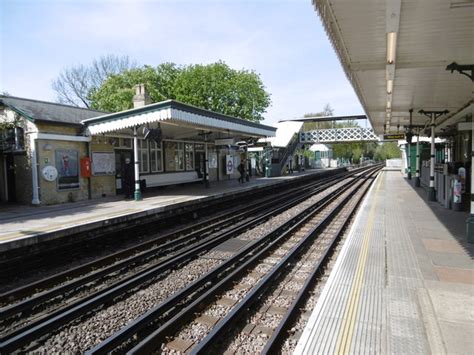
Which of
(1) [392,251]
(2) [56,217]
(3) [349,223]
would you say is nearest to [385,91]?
(3) [349,223]

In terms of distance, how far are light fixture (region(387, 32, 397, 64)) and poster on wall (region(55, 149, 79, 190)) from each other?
436 inches

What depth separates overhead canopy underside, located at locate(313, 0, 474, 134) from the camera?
498 cm

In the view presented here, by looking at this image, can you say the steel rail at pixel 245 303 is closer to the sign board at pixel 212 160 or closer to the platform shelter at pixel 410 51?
the platform shelter at pixel 410 51

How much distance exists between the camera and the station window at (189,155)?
2027 centimetres

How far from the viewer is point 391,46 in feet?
21.4

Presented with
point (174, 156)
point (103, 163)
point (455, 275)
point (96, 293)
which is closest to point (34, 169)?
point (103, 163)

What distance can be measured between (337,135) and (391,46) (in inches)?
1603

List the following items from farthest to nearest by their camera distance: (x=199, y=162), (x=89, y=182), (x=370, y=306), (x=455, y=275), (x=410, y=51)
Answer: (x=199, y=162)
(x=89, y=182)
(x=410, y=51)
(x=455, y=275)
(x=370, y=306)

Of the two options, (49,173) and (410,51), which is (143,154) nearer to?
(49,173)

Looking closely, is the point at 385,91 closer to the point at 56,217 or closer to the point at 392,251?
the point at 392,251

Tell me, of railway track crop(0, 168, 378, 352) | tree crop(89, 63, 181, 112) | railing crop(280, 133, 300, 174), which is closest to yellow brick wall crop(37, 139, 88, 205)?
railway track crop(0, 168, 378, 352)

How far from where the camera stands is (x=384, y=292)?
14.8 feet

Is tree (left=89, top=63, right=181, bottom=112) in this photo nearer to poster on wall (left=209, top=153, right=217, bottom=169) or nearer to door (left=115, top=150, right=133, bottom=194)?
poster on wall (left=209, top=153, right=217, bottom=169)

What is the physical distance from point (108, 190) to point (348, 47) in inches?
450
